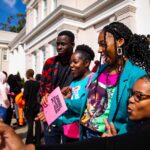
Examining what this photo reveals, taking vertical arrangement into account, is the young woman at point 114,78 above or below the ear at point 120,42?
below

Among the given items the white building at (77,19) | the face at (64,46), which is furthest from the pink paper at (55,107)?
the white building at (77,19)

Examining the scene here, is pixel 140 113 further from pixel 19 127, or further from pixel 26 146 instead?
pixel 19 127

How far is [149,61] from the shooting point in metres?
1.95

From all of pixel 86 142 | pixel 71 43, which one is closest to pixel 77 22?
pixel 71 43

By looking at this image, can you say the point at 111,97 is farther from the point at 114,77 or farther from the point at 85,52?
the point at 85,52

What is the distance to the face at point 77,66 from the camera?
2.83 meters

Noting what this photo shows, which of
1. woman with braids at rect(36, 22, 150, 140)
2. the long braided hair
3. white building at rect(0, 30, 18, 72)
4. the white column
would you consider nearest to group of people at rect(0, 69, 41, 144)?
woman with braids at rect(36, 22, 150, 140)

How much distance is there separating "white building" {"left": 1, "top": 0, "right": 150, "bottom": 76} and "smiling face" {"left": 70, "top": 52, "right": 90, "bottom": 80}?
30.3ft

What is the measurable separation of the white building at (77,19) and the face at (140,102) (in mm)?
10435

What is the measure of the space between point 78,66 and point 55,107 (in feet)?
2.00

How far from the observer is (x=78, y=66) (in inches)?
A: 112

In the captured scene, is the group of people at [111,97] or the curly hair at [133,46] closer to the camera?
the group of people at [111,97]

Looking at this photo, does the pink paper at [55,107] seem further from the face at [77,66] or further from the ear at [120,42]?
the ear at [120,42]

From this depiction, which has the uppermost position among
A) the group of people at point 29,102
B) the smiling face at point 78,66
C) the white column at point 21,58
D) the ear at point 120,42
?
the white column at point 21,58
